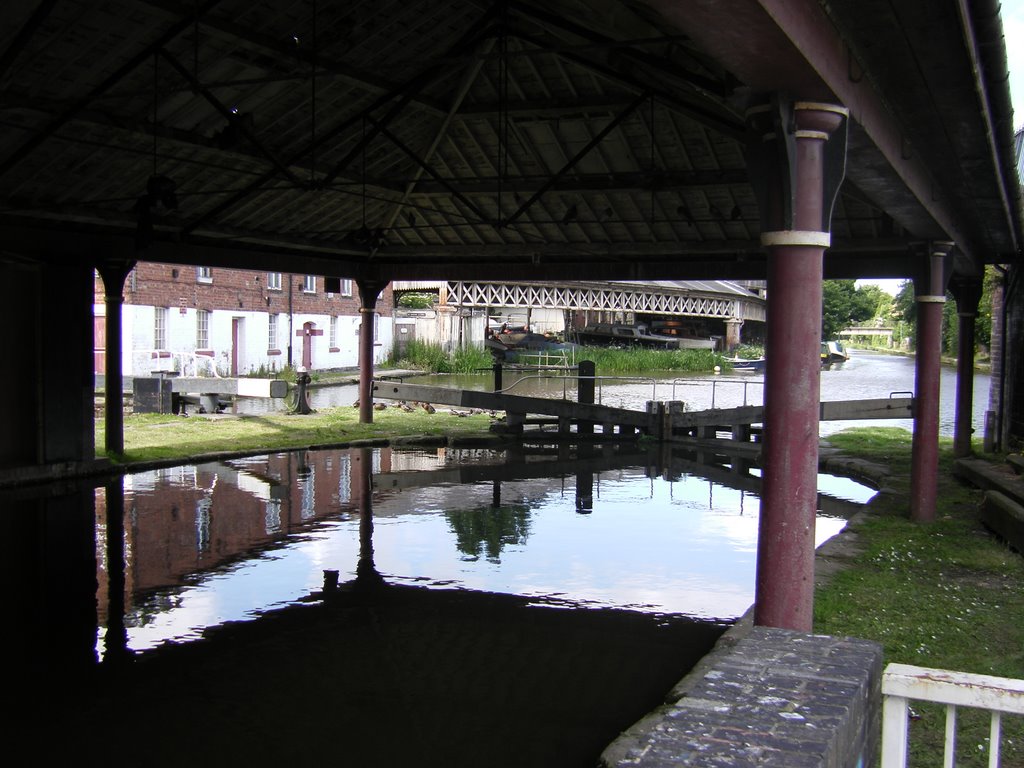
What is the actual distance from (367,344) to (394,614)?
42.1ft

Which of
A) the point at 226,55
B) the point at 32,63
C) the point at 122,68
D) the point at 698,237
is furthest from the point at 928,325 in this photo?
the point at 32,63

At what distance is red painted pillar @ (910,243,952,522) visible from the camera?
1088cm

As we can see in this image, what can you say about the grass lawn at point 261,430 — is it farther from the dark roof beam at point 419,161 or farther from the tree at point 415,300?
the tree at point 415,300

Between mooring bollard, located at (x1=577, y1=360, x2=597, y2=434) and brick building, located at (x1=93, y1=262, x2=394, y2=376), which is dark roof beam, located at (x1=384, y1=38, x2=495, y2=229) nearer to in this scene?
mooring bollard, located at (x1=577, y1=360, x2=597, y2=434)

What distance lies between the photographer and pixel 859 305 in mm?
84375

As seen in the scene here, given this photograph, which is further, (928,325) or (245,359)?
(245,359)

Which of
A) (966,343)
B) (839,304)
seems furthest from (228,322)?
(839,304)

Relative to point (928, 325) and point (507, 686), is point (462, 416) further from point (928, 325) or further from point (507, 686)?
point (507, 686)

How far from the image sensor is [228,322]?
3084cm

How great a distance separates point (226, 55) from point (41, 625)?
620 centimetres

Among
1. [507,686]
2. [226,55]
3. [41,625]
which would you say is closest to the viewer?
[507,686]

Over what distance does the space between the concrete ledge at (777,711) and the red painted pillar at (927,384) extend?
784cm

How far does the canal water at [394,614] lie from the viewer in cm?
562

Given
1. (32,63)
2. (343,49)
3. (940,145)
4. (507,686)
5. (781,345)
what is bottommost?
(507,686)
